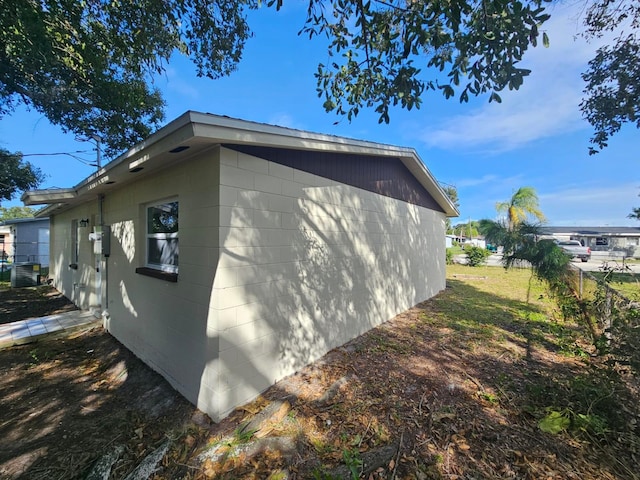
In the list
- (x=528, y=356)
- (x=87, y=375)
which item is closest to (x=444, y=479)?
(x=528, y=356)

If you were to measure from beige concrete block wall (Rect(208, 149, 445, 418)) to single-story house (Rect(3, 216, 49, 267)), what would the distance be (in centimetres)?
2140

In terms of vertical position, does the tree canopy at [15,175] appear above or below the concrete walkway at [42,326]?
above

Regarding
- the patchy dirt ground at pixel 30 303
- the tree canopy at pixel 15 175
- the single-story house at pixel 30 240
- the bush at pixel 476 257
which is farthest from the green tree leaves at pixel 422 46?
the single-story house at pixel 30 240

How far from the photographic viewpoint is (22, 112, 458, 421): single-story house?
2980mm

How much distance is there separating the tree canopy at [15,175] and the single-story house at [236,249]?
669cm

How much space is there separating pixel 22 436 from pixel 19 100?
29.3ft

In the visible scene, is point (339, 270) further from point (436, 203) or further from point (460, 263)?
point (460, 263)

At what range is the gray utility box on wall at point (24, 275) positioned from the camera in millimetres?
10922

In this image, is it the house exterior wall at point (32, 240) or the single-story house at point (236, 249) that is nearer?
the single-story house at point (236, 249)

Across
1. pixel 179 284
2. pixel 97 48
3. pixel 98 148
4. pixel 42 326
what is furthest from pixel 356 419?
pixel 98 148

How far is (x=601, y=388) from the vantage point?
9.62ft

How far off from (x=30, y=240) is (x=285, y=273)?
22.9 m

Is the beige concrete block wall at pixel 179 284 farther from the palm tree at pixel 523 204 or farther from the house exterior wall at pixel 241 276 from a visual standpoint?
the palm tree at pixel 523 204

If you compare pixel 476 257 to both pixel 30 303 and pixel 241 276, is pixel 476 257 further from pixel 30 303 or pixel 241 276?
pixel 30 303
